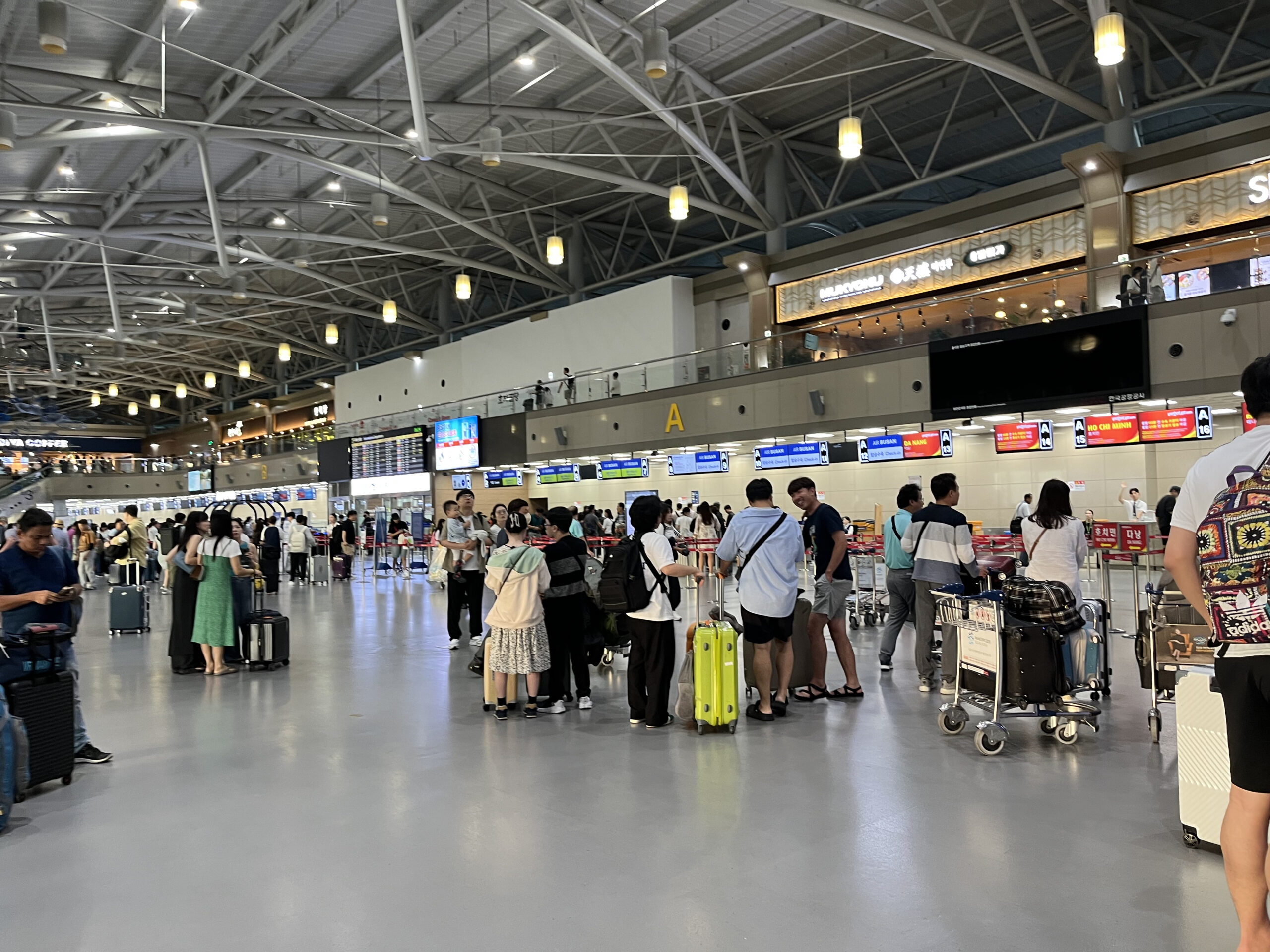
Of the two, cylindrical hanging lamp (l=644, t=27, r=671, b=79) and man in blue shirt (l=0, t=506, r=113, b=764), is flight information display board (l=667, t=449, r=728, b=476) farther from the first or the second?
man in blue shirt (l=0, t=506, r=113, b=764)


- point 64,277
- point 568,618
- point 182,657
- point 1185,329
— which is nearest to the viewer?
point 568,618

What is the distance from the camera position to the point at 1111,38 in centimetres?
866

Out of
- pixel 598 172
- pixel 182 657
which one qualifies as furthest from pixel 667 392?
pixel 182 657

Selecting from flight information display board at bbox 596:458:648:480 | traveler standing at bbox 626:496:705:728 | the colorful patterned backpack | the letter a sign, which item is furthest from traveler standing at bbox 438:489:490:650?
flight information display board at bbox 596:458:648:480

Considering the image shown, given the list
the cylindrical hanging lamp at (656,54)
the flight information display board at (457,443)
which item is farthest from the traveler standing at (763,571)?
the flight information display board at (457,443)

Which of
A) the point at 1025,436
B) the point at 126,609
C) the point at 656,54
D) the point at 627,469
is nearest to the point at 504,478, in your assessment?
the point at 627,469

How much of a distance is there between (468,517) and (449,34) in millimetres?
9710

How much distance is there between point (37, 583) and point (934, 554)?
20.8 feet

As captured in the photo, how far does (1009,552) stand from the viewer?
15.2 metres

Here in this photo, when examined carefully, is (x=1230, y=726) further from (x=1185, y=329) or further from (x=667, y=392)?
(x=667, y=392)

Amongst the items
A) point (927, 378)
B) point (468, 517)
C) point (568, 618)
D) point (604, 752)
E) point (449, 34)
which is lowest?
point (604, 752)

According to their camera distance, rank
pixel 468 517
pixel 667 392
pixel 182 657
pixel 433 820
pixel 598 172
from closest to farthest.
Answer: pixel 433 820, pixel 182 657, pixel 468 517, pixel 598 172, pixel 667 392

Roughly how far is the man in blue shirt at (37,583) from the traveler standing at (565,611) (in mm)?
3160

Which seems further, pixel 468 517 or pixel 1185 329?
pixel 1185 329
